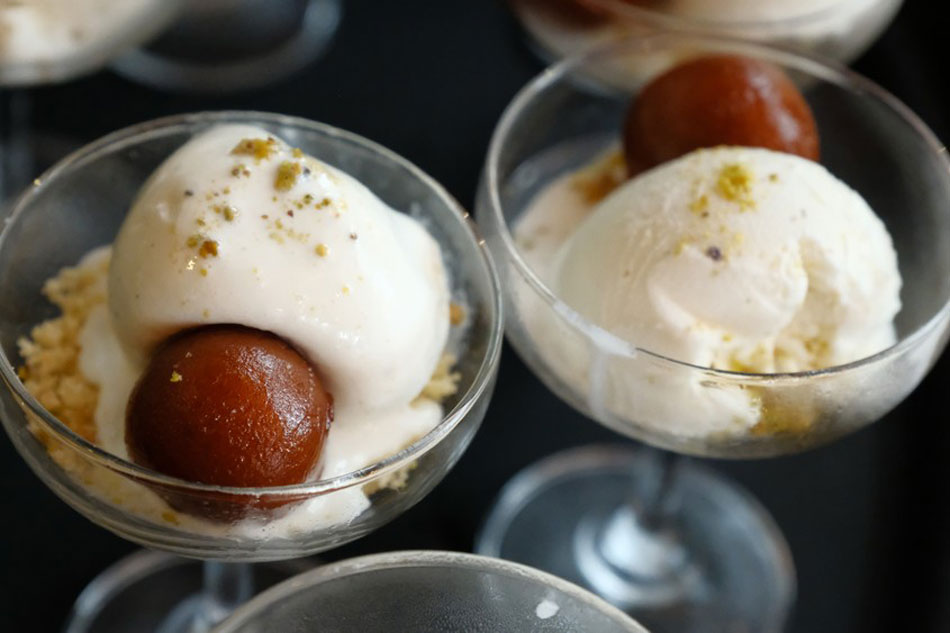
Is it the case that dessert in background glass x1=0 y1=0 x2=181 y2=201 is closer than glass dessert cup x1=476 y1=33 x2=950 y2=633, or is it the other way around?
glass dessert cup x1=476 y1=33 x2=950 y2=633

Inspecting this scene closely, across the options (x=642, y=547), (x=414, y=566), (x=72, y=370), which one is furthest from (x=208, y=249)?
(x=642, y=547)

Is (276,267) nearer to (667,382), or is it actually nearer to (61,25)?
(667,382)

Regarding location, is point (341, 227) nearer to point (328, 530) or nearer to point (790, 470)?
point (328, 530)

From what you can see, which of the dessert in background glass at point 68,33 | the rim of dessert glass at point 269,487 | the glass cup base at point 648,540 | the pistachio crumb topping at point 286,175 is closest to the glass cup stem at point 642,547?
the glass cup base at point 648,540

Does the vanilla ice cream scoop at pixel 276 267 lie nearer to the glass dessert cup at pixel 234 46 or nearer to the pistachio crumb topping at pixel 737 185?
the pistachio crumb topping at pixel 737 185

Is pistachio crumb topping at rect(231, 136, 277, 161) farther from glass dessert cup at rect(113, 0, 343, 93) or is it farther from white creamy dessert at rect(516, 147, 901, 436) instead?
glass dessert cup at rect(113, 0, 343, 93)

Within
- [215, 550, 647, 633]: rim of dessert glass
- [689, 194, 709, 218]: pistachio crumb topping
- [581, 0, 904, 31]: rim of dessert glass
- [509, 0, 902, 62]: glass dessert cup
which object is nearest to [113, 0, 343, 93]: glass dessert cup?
[509, 0, 902, 62]: glass dessert cup

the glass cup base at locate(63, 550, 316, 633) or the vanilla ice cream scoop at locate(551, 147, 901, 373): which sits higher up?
the vanilla ice cream scoop at locate(551, 147, 901, 373)
